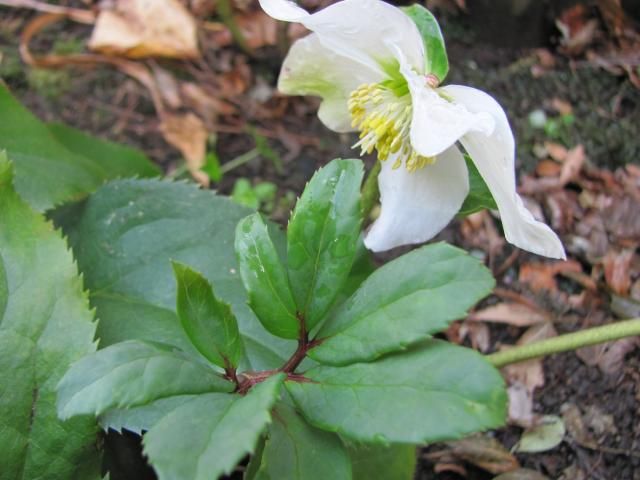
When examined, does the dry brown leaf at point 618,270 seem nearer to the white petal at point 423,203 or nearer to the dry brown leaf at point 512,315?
the dry brown leaf at point 512,315

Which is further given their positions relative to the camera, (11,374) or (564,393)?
(564,393)

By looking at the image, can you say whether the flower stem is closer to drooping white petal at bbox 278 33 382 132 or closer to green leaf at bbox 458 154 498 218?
green leaf at bbox 458 154 498 218

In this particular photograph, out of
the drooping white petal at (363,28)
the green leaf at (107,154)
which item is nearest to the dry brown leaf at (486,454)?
the drooping white petal at (363,28)

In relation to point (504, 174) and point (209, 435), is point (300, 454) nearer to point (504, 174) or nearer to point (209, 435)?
point (209, 435)

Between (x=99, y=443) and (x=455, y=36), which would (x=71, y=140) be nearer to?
(x=99, y=443)

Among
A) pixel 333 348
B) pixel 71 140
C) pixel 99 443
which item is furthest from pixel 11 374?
pixel 71 140

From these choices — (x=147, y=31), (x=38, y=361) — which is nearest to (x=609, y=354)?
(x=38, y=361)

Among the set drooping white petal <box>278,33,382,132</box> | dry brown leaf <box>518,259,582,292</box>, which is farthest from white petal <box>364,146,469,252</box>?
dry brown leaf <box>518,259,582,292</box>
